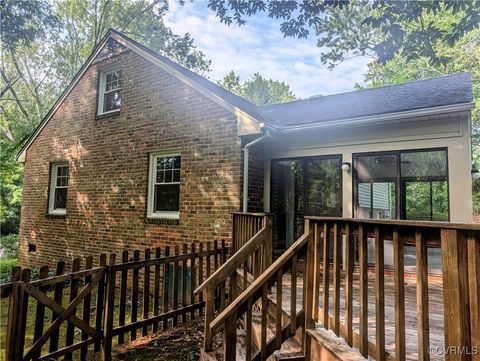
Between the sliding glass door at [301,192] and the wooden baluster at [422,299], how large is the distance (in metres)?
4.95

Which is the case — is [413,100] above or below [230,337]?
above

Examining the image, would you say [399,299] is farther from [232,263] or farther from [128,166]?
[128,166]

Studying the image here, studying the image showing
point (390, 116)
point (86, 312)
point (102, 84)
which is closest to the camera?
point (86, 312)

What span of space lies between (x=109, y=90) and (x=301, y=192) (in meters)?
6.34

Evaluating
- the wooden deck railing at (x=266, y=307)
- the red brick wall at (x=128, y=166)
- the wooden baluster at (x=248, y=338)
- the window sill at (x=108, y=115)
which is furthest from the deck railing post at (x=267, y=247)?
the window sill at (x=108, y=115)

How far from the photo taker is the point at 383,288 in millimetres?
1990

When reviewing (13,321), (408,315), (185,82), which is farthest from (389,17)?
(13,321)

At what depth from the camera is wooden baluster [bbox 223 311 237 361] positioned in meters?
2.69

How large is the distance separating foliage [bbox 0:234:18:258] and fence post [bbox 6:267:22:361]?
14453mm

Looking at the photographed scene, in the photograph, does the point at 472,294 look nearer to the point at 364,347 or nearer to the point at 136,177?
the point at 364,347

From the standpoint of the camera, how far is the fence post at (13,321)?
121 inches

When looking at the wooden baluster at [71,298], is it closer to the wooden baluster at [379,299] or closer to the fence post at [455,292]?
the wooden baluster at [379,299]

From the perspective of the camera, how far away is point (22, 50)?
1989cm

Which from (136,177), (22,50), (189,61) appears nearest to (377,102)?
(136,177)
